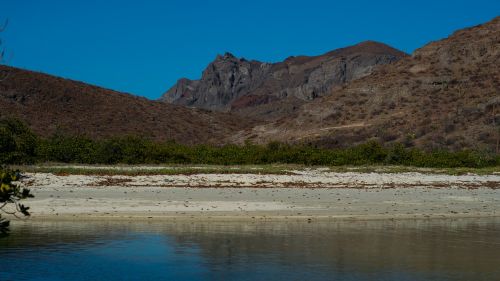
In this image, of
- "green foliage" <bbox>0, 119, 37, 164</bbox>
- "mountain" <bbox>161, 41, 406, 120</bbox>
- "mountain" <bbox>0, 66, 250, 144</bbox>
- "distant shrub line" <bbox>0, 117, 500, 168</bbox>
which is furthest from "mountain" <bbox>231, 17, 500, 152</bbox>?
"mountain" <bbox>161, 41, 406, 120</bbox>

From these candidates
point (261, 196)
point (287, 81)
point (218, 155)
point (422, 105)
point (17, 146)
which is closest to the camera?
point (261, 196)

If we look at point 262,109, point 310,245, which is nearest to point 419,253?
point 310,245

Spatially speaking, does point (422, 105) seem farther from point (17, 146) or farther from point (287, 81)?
point (287, 81)

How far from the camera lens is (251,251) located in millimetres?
12828

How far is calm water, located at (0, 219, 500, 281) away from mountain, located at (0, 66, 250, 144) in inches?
1923

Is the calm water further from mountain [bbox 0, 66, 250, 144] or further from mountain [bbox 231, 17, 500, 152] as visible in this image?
mountain [bbox 0, 66, 250, 144]

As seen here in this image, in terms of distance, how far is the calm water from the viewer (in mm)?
10781

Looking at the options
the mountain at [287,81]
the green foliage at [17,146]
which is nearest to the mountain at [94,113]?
the green foliage at [17,146]

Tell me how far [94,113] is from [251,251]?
60220 mm

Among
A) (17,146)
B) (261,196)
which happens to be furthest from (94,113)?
(261,196)

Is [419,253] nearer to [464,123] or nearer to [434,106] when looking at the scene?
[464,123]

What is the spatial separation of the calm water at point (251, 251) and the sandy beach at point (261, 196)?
1.36 meters

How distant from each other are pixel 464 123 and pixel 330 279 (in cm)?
5088

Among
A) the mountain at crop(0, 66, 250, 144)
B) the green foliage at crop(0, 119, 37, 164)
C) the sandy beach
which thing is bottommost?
the sandy beach
